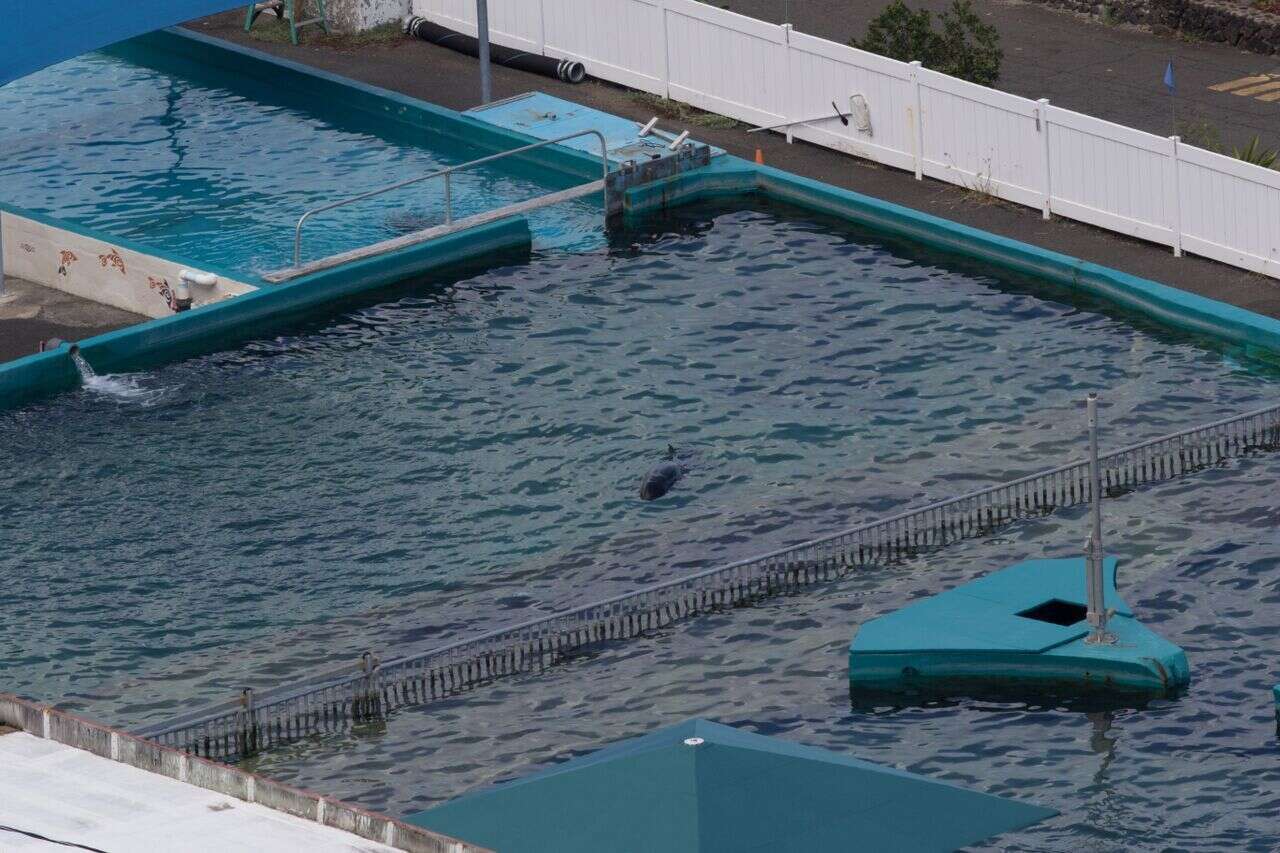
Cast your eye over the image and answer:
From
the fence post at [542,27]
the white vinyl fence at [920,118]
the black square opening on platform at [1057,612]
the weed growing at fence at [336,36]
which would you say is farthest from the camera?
the weed growing at fence at [336,36]

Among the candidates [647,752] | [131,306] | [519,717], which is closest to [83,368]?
[131,306]

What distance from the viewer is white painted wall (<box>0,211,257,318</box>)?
3469cm

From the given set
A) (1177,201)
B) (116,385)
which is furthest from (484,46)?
(1177,201)

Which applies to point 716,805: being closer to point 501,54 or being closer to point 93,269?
point 93,269

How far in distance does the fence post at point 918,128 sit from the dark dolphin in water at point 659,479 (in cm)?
989

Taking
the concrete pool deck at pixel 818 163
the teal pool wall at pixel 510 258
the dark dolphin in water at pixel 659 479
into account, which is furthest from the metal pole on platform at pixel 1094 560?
the concrete pool deck at pixel 818 163

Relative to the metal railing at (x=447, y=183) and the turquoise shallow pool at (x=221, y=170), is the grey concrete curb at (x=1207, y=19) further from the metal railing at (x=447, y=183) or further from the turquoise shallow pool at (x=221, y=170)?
the turquoise shallow pool at (x=221, y=170)

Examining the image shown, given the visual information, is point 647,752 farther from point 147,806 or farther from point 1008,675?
point 1008,675

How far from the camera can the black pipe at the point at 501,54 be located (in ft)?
137

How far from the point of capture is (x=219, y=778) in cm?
2003

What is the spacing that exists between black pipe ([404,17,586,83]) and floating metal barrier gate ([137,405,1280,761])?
1583cm

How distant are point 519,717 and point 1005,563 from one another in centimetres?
572

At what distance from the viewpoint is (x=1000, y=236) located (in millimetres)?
34938

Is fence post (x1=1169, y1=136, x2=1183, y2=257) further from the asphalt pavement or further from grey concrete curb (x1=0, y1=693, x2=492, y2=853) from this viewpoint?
grey concrete curb (x1=0, y1=693, x2=492, y2=853)
